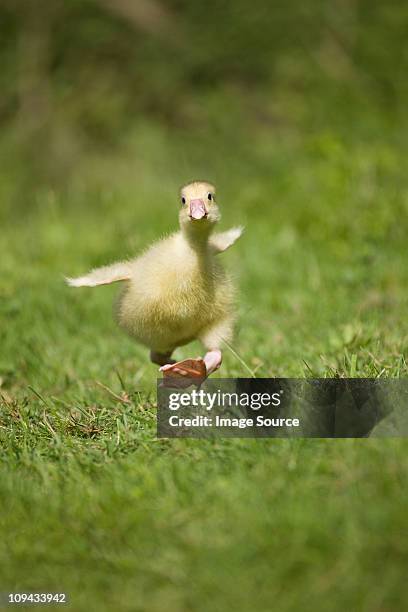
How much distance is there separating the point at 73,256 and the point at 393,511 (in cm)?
384

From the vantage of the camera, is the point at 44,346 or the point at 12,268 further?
the point at 12,268

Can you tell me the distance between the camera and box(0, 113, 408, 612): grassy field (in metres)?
2.07

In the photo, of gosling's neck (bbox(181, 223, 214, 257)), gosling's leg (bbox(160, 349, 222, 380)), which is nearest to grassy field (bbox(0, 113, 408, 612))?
gosling's leg (bbox(160, 349, 222, 380))

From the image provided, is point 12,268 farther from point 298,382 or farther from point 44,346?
point 298,382

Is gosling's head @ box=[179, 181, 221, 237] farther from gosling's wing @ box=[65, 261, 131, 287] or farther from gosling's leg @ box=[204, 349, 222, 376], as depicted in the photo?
gosling's leg @ box=[204, 349, 222, 376]

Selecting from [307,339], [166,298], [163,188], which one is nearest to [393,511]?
[166,298]

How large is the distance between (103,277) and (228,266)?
101cm

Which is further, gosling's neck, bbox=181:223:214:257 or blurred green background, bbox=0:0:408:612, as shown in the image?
gosling's neck, bbox=181:223:214:257

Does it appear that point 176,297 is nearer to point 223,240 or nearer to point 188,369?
point 188,369

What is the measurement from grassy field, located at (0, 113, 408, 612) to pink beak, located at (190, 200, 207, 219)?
70 centimetres

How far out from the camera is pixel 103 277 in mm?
3182

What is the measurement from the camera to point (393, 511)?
6.89ft

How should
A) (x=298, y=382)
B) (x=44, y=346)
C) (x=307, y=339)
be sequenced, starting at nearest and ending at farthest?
(x=298, y=382) < (x=307, y=339) < (x=44, y=346)

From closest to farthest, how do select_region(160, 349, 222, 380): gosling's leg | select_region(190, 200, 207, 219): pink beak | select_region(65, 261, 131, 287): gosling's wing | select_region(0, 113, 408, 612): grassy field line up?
1. select_region(0, 113, 408, 612): grassy field
2. select_region(190, 200, 207, 219): pink beak
3. select_region(160, 349, 222, 380): gosling's leg
4. select_region(65, 261, 131, 287): gosling's wing
